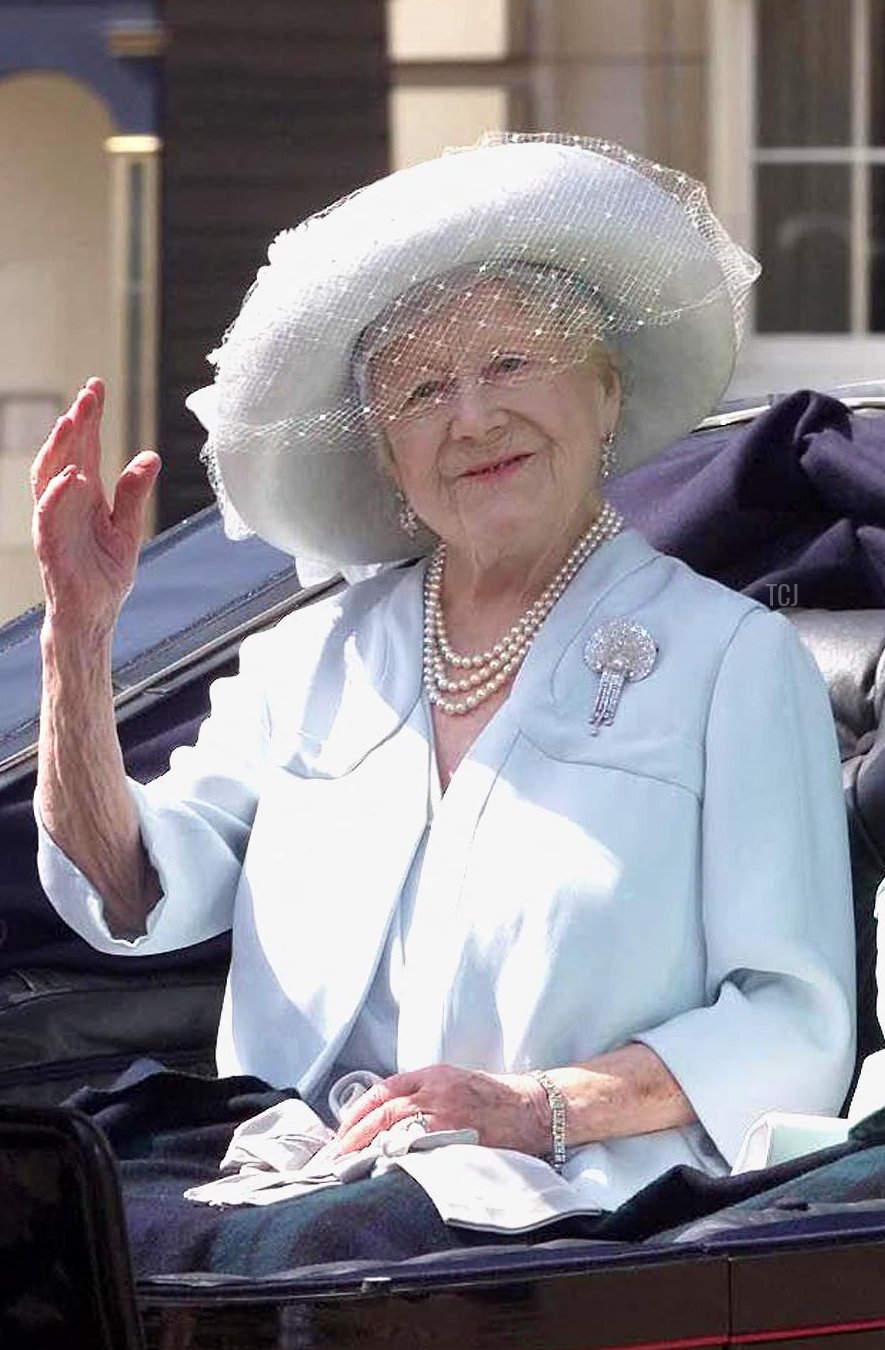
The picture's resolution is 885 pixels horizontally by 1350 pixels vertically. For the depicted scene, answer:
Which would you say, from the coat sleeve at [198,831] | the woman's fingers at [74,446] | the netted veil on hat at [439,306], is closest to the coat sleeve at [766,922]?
the netted veil on hat at [439,306]

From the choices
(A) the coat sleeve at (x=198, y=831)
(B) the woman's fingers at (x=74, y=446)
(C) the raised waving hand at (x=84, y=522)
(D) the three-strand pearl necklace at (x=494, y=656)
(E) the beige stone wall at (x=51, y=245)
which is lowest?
(E) the beige stone wall at (x=51, y=245)

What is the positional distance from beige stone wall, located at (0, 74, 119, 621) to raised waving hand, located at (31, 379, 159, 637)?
19.0 feet

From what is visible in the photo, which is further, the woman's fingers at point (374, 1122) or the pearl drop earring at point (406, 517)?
the pearl drop earring at point (406, 517)

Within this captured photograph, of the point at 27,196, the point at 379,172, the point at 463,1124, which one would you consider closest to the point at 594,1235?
the point at 463,1124

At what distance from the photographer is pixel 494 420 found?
2463 mm

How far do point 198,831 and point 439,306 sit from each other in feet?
1.65

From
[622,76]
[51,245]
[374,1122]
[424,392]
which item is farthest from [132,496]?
[51,245]

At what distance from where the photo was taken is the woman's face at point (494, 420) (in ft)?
8.11

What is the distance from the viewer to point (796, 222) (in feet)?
26.8

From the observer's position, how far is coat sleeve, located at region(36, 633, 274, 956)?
2.54m

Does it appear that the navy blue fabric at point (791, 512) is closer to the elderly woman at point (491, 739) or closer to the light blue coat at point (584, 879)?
the elderly woman at point (491, 739)

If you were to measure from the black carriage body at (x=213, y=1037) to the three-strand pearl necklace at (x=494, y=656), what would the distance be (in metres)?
0.34

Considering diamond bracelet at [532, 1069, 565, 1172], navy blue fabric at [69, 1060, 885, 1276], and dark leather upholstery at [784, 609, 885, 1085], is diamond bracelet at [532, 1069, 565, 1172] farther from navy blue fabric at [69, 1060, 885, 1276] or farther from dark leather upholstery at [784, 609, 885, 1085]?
dark leather upholstery at [784, 609, 885, 1085]

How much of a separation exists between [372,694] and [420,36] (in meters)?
5.55
